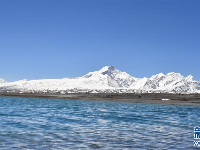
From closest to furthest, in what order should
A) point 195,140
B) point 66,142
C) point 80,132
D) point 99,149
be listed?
point 99,149 < point 66,142 < point 195,140 < point 80,132

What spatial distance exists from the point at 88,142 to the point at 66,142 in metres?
1.77

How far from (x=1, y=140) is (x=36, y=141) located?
283 cm

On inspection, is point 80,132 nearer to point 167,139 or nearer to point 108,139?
point 108,139

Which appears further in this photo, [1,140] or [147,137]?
[147,137]

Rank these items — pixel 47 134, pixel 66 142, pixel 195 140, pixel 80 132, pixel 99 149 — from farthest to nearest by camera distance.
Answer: pixel 80 132 < pixel 47 134 < pixel 195 140 < pixel 66 142 < pixel 99 149

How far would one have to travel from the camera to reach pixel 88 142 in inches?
894

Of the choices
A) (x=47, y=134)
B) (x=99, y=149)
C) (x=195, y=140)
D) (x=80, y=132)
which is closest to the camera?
(x=99, y=149)

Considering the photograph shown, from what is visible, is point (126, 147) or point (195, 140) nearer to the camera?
point (126, 147)

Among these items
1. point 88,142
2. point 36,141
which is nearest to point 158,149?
point 88,142

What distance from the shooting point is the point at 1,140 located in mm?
22719

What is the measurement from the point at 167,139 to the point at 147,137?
1833 millimetres

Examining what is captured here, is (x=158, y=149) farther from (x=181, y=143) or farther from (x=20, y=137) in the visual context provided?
(x=20, y=137)

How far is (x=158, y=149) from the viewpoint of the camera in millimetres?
20281

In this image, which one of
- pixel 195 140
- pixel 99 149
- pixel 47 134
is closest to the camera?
pixel 99 149
